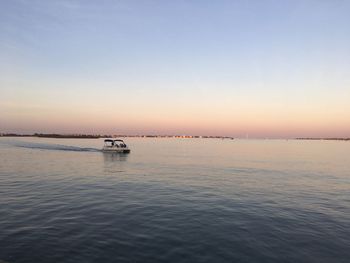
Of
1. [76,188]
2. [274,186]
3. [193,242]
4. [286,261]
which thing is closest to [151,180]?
[76,188]

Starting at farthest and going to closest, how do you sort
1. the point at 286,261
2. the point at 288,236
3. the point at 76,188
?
the point at 76,188
the point at 288,236
the point at 286,261

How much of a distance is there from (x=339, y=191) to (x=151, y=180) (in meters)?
23.7

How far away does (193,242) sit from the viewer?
15406 mm

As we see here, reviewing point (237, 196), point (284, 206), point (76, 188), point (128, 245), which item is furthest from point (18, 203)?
point (284, 206)

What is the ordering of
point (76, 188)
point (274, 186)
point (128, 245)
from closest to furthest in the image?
point (128, 245), point (76, 188), point (274, 186)

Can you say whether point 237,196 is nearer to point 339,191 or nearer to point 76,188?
point 339,191

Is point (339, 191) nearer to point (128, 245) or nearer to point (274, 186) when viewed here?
point (274, 186)

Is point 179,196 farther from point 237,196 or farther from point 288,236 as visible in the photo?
point 288,236

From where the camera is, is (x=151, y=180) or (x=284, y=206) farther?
(x=151, y=180)

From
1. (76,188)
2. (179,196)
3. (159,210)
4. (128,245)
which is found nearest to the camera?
(128,245)

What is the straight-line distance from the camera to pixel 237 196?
92.4 ft

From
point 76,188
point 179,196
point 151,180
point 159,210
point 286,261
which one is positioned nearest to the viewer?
point 286,261

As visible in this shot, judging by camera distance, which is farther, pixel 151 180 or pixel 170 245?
pixel 151 180

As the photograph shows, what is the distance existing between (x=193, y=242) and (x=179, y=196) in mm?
12316
